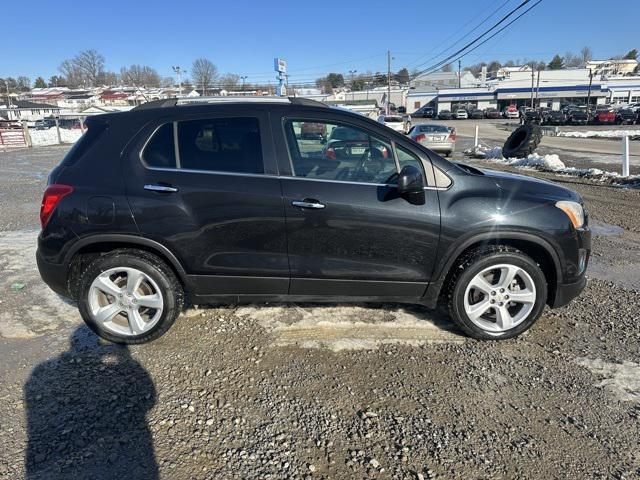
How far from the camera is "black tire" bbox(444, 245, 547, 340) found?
344cm

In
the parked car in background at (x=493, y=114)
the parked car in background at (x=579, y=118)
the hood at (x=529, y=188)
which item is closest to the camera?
the hood at (x=529, y=188)

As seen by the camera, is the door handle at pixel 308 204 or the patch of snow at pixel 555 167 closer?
the door handle at pixel 308 204

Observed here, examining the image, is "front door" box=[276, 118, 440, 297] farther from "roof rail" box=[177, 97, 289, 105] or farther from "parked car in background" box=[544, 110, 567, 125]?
"parked car in background" box=[544, 110, 567, 125]

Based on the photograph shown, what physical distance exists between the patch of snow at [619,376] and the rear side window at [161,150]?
3443 mm

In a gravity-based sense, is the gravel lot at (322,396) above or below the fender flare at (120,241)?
below

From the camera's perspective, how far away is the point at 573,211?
3520 mm

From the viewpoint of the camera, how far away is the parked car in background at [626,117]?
43969 millimetres

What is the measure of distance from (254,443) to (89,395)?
1.24 meters

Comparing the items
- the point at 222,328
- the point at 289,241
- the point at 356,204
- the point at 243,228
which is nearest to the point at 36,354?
the point at 222,328

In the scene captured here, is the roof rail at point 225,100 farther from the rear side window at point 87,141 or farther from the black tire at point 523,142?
the black tire at point 523,142

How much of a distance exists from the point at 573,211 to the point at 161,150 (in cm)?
328

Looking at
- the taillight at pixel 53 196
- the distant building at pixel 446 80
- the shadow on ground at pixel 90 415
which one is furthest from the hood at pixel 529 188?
the distant building at pixel 446 80

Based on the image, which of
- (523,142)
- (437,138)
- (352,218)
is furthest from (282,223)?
(437,138)

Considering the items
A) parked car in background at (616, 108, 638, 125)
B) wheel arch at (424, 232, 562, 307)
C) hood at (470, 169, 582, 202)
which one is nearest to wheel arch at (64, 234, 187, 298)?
wheel arch at (424, 232, 562, 307)
